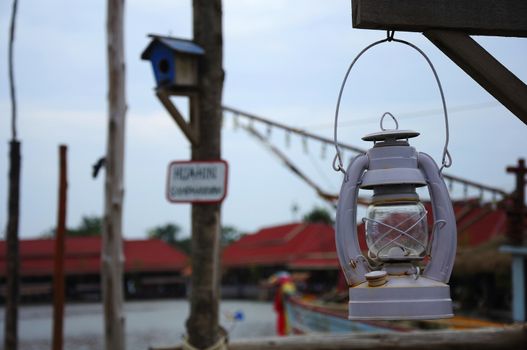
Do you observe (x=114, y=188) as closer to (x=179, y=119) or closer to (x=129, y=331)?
(x=179, y=119)

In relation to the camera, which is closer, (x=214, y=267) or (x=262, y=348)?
(x=214, y=267)

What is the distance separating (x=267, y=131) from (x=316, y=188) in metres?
1.72

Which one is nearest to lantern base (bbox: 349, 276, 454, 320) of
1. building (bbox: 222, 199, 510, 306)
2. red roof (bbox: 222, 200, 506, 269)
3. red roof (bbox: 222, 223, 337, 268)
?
building (bbox: 222, 199, 510, 306)

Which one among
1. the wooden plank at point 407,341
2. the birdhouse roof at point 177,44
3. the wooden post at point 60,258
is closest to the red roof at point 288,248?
the wooden post at point 60,258

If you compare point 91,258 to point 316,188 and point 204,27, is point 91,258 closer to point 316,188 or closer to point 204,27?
point 316,188

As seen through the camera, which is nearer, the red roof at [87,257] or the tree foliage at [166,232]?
the red roof at [87,257]

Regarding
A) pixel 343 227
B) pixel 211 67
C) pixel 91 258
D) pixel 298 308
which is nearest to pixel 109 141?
pixel 211 67

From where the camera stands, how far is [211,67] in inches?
188

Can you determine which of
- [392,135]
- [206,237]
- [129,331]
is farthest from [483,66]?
[129,331]

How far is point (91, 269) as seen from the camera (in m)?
43.9

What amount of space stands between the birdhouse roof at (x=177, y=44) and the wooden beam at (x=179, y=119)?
29cm

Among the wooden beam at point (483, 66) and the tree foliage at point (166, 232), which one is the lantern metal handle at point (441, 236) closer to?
the wooden beam at point (483, 66)

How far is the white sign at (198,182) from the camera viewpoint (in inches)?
179

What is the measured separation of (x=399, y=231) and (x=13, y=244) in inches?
233
